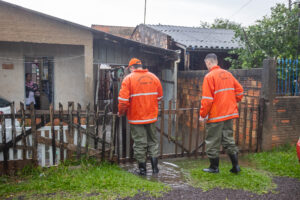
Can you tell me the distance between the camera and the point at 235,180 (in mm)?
4039

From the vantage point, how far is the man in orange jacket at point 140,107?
4.27 meters

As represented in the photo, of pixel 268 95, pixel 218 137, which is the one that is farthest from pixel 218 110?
pixel 268 95

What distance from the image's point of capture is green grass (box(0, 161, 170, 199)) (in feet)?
11.5

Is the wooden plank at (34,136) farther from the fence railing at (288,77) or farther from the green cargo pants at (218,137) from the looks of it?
the fence railing at (288,77)

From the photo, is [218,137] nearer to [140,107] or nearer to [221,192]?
[221,192]

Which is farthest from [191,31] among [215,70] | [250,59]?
[215,70]

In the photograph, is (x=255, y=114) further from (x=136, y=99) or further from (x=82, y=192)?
(x=82, y=192)

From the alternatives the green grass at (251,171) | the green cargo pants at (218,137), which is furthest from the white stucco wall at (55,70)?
the green cargo pants at (218,137)

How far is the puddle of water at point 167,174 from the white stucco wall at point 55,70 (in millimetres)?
3898

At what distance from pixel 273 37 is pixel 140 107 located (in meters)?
4.88

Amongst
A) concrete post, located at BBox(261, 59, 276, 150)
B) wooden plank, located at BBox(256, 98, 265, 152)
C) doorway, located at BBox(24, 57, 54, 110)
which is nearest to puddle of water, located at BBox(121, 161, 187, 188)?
wooden plank, located at BBox(256, 98, 265, 152)

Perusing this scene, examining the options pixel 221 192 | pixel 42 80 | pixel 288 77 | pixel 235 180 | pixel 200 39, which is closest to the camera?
pixel 221 192

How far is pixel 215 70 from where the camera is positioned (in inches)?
168

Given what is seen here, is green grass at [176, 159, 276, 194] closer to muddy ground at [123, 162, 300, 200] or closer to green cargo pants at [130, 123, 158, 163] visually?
muddy ground at [123, 162, 300, 200]
